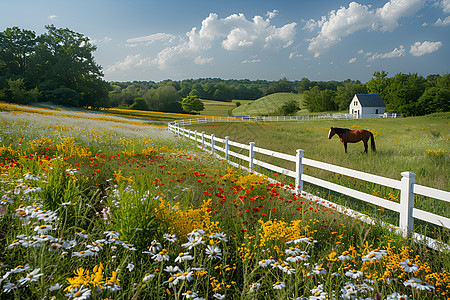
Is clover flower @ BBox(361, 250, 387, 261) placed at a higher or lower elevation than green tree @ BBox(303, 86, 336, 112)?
lower

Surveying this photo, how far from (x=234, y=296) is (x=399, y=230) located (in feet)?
10.0

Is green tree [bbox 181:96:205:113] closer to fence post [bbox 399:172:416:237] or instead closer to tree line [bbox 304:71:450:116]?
tree line [bbox 304:71:450:116]

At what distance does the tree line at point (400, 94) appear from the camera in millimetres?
55781

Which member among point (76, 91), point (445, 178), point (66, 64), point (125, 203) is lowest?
point (445, 178)

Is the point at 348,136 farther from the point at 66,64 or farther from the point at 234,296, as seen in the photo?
the point at 66,64

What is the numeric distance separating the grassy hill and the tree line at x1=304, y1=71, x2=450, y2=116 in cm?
981

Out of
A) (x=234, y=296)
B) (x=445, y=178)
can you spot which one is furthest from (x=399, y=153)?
(x=234, y=296)

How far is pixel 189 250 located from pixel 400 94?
7360cm

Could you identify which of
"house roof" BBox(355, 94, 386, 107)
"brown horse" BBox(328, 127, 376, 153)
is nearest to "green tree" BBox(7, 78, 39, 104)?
"brown horse" BBox(328, 127, 376, 153)

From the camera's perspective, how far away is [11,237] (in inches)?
130

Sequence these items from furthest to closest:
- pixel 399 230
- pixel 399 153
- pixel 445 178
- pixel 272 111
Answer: pixel 272 111 < pixel 399 153 < pixel 445 178 < pixel 399 230

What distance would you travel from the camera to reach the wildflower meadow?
7.80 feet

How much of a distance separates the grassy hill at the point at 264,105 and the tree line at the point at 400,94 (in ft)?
32.2

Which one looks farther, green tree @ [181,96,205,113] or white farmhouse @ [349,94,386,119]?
green tree @ [181,96,205,113]
